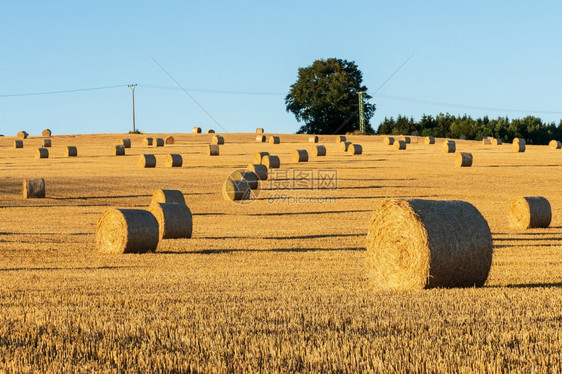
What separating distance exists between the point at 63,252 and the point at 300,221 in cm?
959

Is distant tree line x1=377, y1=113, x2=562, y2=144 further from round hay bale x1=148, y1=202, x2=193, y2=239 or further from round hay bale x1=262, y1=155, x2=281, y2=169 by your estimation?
round hay bale x1=148, y1=202, x2=193, y2=239

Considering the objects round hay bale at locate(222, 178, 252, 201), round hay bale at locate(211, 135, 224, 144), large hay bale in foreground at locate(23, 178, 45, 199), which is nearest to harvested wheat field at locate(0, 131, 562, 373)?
round hay bale at locate(222, 178, 252, 201)

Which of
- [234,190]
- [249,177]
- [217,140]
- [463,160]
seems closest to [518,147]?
[463,160]

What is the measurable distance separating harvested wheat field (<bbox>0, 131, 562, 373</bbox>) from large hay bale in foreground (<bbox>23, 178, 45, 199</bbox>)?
1.92 m

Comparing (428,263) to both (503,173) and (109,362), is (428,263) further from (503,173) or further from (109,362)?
(503,173)

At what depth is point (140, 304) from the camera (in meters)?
9.66

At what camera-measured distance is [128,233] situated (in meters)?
17.4

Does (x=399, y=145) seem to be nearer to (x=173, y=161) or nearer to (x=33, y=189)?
(x=173, y=161)

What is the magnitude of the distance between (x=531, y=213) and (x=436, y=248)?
1146cm

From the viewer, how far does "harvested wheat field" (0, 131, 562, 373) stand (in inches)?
266

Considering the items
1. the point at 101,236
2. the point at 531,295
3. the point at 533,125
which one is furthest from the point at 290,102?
the point at 531,295

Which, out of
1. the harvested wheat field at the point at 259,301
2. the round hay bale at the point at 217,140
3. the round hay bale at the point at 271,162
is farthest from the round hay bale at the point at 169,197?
the round hay bale at the point at 217,140

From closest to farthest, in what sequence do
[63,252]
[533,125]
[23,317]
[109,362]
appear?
[109,362] < [23,317] < [63,252] < [533,125]

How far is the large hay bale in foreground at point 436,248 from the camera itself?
37.8 feet
